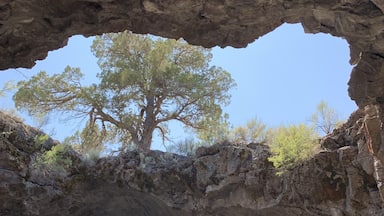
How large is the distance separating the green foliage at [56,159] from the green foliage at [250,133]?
13.7ft

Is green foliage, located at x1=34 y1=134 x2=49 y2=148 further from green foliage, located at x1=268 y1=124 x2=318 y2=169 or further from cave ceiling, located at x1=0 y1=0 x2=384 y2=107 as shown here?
green foliage, located at x1=268 y1=124 x2=318 y2=169

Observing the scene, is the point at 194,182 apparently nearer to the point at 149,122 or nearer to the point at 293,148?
the point at 293,148

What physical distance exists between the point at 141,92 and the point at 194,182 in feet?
13.2

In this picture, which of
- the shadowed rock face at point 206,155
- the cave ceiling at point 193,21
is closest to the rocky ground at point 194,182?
the shadowed rock face at point 206,155

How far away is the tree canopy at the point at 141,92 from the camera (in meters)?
13.1

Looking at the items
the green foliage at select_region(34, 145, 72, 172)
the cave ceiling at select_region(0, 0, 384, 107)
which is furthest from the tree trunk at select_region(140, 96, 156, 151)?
the cave ceiling at select_region(0, 0, 384, 107)

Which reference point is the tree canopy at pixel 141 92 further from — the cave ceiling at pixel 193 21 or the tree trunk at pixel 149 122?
the cave ceiling at pixel 193 21

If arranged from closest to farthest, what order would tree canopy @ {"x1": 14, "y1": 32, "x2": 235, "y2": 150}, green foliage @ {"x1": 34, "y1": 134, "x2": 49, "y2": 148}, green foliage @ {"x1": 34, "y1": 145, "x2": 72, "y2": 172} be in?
green foliage @ {"x1": 34, "y1": 145, "x2": 72, "y2": 172}, green foliage @ {"x1": 34, "y1": 134, "x2": 49, "y2": 148}, tree canopy @ {"x1": 14, "y1": 32, "x2": 235, "y2": 150}

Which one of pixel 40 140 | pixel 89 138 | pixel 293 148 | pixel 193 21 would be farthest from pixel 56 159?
pixel 193 21

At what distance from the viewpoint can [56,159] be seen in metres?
10.5

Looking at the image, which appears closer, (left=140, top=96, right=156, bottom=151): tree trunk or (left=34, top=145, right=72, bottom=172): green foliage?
(left=34, top=145, right=72, bottom=172): green foliage

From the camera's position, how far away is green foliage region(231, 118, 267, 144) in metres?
11.1

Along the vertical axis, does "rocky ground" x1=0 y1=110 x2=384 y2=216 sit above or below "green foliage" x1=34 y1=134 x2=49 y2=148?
below

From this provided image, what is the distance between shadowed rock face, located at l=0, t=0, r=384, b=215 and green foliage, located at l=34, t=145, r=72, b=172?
0.21 m
